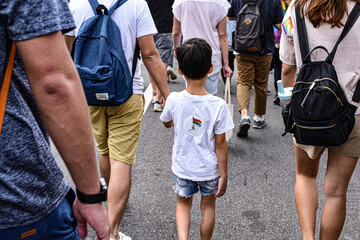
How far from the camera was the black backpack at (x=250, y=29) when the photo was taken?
15.1 feet

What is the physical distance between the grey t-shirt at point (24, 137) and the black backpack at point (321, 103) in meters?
1.47

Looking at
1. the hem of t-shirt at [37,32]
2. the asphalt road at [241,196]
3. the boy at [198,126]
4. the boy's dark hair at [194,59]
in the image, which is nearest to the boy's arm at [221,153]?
the boy at [198,126]

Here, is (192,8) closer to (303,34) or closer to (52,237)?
(303,34)

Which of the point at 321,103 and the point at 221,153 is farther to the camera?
the point at 221,153

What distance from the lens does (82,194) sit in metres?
1.29

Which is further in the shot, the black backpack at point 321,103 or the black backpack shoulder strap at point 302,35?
the black backpack shoulder strap at point 302,35

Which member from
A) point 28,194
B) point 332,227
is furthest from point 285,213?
point 28,194

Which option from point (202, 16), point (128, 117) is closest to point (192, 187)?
point (128, 117)

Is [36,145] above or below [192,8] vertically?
above

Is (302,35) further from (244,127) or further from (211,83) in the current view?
(244,127)

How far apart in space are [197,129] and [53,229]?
1258 mm

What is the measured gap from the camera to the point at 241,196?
356cm

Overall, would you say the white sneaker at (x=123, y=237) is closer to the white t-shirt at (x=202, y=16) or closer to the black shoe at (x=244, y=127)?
the white t-shirt at (x=202, y=16)

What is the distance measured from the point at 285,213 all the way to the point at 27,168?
256 cm
